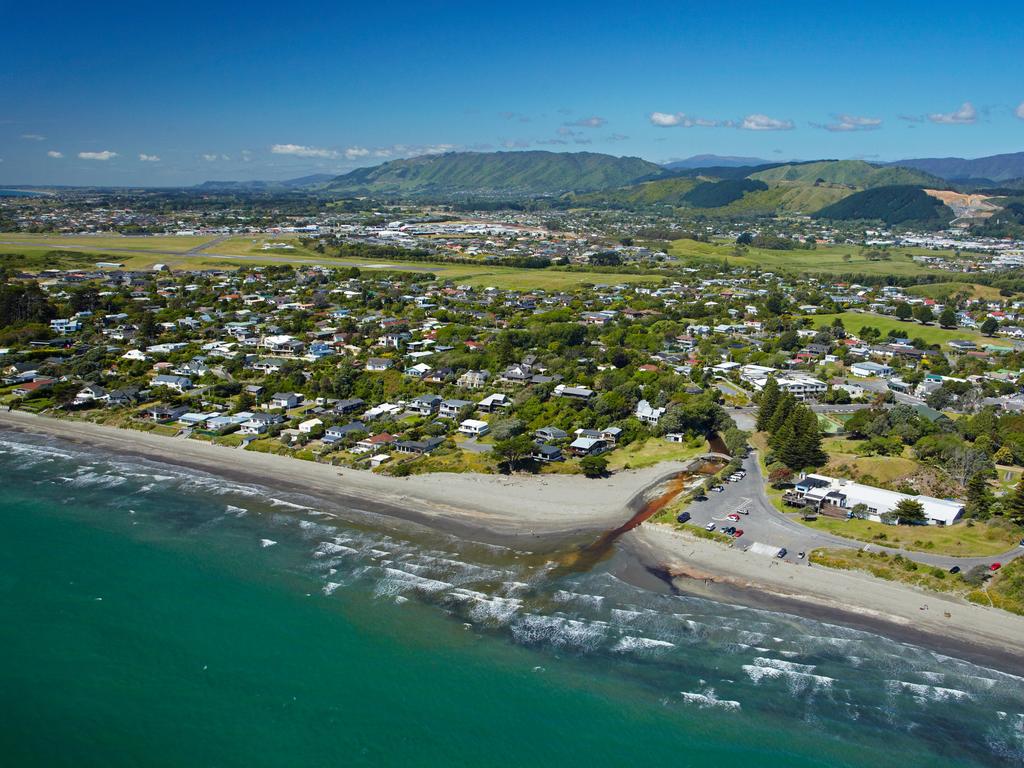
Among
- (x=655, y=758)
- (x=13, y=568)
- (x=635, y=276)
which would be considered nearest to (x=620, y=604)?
(x=655, y=758)

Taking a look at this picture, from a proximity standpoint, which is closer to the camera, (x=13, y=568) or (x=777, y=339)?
(x=13, y=568)

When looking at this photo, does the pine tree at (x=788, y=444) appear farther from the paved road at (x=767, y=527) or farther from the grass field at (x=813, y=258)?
the grass field at (x=813, y=258)

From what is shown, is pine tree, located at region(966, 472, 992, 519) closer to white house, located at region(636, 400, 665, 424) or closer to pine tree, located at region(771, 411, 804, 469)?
pine tree, located at region(771, 411, 804, 469)

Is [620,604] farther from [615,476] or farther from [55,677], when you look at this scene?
[55,677]

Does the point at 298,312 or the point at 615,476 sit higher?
the point at 298,312

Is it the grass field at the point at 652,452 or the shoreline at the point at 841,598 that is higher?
the grass field at the point at 652,452

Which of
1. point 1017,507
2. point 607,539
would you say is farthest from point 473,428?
point 1017,507

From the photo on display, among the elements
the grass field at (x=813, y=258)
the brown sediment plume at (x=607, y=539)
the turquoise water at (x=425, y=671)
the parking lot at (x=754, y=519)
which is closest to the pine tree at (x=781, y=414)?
the parking lot at (x=754, y=519)
